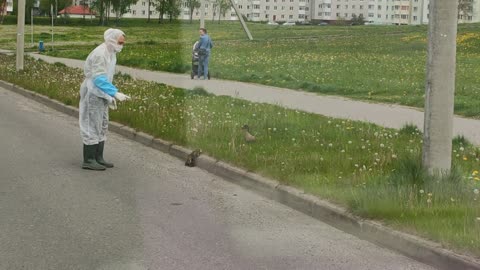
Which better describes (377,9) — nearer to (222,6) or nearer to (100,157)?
(222,6)

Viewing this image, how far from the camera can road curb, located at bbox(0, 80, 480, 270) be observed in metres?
5.68

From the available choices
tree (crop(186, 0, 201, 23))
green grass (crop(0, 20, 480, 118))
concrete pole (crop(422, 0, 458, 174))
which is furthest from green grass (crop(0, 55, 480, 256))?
tree (crop(186, 0, 201, 23))

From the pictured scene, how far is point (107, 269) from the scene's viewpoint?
5484mm

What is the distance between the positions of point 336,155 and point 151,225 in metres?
3.27

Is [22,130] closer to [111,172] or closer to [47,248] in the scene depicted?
[111,172]

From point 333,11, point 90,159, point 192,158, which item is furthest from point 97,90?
point 333,11

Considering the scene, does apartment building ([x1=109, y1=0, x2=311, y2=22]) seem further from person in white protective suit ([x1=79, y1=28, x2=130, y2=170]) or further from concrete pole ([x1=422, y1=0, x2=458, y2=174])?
concrete pole ([x1=422, y1=0, x2=458, y2=174])

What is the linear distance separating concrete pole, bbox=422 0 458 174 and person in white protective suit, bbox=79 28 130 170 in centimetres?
404

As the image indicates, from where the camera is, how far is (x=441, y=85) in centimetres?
750

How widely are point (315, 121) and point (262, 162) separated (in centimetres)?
377

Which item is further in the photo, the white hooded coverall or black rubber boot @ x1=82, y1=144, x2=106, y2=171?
black rubber boot @ x1=82, y1=144, x2=106, y2=171

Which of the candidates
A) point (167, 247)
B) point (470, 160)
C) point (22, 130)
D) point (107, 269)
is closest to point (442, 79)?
point (470, 160)

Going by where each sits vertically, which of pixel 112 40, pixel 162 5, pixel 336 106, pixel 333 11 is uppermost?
pixel 162 5

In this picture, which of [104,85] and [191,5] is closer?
[104,85]
